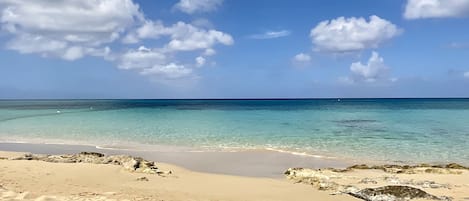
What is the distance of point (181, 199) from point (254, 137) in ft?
A: 67.3

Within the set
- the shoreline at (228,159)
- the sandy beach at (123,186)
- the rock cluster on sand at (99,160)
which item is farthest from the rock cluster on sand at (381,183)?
the rock cluster on sand at (99,160)

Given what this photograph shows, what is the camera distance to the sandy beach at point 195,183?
12.4 m

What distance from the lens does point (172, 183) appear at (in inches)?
571

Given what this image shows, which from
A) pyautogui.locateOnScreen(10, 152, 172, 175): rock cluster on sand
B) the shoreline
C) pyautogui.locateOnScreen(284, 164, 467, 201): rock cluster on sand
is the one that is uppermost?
pyautogui.locateOnScreen(10, 152, 172, 175): rock cluster on sand

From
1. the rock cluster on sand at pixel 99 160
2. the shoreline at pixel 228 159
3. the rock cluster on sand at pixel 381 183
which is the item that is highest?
the rock cluster on sand at pixel 99 160

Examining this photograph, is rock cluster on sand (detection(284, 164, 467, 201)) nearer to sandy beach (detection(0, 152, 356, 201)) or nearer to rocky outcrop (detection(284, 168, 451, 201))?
rocky outcrop (detection(284, 168, 451, 201))

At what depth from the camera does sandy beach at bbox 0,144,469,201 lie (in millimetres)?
12438

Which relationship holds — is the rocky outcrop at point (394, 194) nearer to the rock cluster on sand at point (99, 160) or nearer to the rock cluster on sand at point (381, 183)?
the rock cluster on sand at point (381, 183)

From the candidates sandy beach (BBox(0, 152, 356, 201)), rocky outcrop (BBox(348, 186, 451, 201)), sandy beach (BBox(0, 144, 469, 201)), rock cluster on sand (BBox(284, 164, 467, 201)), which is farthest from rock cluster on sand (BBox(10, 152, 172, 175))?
rocky outcrop (BBox(348, 186, 451, 201))

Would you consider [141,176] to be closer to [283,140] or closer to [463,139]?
[283,140]

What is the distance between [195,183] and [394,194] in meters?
6.32

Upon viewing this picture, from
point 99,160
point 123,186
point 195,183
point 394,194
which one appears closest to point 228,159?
point 99,160

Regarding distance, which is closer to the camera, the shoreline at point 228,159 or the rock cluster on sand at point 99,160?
the rock cluster on sand at point 99,160

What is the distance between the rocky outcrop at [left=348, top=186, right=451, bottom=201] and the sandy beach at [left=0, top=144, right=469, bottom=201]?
19 cm
